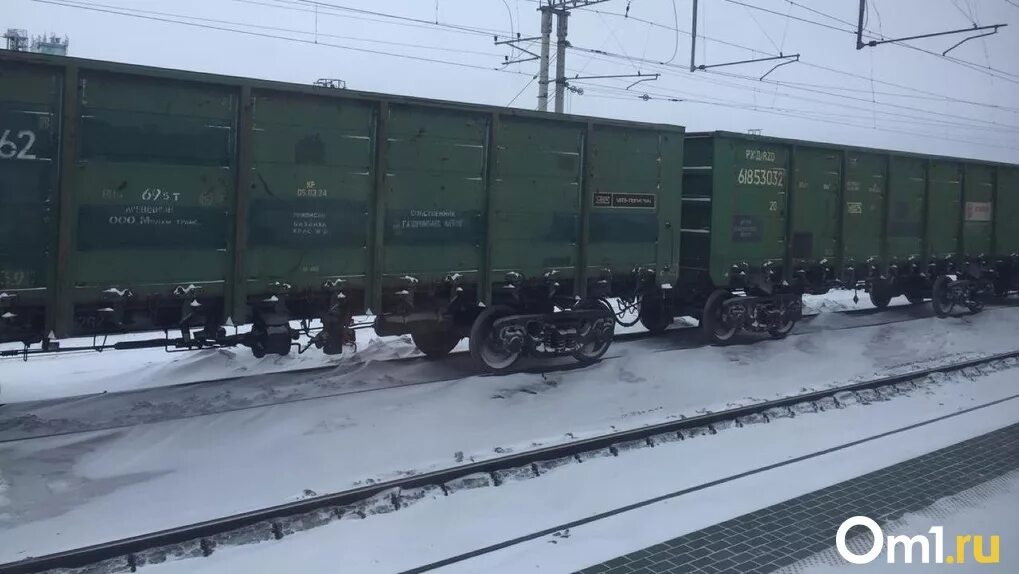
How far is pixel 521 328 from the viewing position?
33.0 ft

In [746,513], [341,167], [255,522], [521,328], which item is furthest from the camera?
[521,328]

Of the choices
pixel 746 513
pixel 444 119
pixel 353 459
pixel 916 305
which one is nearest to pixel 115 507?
A: pixel 353 459

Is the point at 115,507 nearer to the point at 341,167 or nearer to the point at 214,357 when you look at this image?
the point at 341,167

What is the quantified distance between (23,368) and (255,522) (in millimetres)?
6608

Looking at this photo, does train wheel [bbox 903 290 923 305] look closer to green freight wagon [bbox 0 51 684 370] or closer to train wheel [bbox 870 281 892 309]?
train wheel [bbox 870 281 892 309]

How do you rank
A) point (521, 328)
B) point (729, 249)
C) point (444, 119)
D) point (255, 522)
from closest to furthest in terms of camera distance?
point (255, 522) < point (444, 119) < point (521, 328) < point (729, 249)

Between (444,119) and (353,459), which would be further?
(444,119)

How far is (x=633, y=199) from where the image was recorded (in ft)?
36.3

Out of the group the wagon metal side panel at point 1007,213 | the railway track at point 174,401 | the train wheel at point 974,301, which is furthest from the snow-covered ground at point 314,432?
the wagon metal side panel at point 1007,213

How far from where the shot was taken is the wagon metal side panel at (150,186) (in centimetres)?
689

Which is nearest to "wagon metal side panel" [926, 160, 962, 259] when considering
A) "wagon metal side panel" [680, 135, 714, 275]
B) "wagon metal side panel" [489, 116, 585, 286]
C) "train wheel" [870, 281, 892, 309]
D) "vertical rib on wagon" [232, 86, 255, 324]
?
"train wheel" [870, 281, 892, 309]

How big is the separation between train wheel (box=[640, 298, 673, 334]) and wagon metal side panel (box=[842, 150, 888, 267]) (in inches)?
145

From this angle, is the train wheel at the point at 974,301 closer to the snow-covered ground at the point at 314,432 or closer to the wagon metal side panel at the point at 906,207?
the wagon metal side panel at the point at 906,207

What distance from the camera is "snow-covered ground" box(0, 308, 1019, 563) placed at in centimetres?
584
